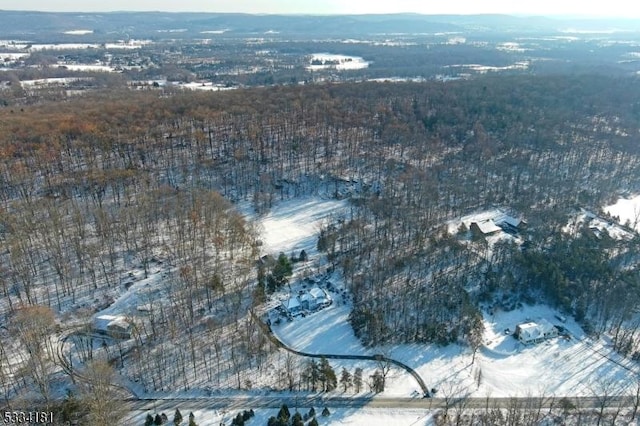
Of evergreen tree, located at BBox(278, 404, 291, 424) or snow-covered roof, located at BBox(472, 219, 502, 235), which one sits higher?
snow-covered roof, located at BBox(472, 219, 502, 235)

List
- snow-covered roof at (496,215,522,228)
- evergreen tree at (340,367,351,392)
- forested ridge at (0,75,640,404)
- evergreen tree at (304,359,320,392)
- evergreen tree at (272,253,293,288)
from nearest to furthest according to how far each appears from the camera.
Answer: evergreen tree at (304,359,320,392) → evergreen tree at (340,367,351,392) → forested ridge at (0,75,640,404) → evergreen tree at (272,253,293,288) → snow-covered roof at (496,215,522,228)

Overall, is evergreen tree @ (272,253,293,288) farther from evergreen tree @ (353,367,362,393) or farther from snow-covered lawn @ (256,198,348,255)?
evergreen tree @ (353,367,362,393)

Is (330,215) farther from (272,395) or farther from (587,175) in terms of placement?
(587,175)

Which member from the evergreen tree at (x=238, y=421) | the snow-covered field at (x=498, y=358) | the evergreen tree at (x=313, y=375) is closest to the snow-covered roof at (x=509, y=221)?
the snow-covered field at (x=498, y=358)

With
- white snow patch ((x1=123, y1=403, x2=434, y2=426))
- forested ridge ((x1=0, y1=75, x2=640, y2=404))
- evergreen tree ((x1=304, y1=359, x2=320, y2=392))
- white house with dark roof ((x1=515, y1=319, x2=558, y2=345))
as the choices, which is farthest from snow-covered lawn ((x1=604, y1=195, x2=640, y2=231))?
evergreen tree ((x1=304, y1=359, x2=320, y2=392))

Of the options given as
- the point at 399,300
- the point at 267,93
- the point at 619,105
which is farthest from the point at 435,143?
the point at 619,105

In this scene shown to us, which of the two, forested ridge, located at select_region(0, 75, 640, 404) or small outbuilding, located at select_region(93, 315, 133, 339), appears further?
forested ridge, located at select_region(0, 75, 640, 404)

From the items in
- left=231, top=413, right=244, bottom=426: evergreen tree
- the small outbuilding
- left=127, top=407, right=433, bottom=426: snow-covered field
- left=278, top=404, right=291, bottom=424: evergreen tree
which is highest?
the small outbuilding

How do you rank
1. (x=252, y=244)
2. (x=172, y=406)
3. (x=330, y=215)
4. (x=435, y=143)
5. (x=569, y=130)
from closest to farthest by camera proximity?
(x=172, y=406) → (x=252, y=244) → (x=330, y=215) → (x=435, y=143) → (x=569, y=130)
